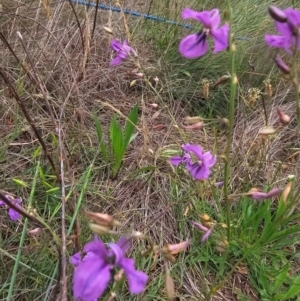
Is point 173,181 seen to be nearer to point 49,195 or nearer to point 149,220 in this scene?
point 149,220

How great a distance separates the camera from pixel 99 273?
0.75 metres

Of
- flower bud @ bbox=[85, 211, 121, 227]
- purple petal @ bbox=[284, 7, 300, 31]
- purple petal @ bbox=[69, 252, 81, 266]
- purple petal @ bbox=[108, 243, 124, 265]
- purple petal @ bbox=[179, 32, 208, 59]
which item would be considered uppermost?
purple petal @ bbox=[284, 7, 300, 31]

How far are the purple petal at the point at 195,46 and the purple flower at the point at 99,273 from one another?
0.50 metres

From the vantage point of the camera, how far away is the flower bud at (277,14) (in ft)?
2.99

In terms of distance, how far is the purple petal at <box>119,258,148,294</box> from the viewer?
755 millimetres

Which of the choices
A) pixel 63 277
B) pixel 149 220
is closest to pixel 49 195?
pixel 149 220

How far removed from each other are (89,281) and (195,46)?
0.60m

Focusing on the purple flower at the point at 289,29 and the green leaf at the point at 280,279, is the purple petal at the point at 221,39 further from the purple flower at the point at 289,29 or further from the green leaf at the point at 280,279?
the green leaf at the point at 280,279

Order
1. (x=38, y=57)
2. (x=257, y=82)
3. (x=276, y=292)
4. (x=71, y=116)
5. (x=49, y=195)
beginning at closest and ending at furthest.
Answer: (x=276, y=292) → (x=49, y=195) → (x=71, y=116) → (x=38, y=57) → (x=257, y=82)

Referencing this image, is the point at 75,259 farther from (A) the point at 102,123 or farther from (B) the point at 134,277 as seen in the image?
(A) the point at 102,123

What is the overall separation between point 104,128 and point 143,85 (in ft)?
1.15

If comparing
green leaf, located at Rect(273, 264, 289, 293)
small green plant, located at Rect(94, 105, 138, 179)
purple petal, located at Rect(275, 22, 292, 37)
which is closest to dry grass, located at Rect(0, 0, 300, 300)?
small green plant, located at Rect(94, 105, 138, 179)

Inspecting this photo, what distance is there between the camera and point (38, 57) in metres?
2.25

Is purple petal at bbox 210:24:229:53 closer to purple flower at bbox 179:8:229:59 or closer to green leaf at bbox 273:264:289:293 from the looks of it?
purple flower at bbox 179:8:229:59
